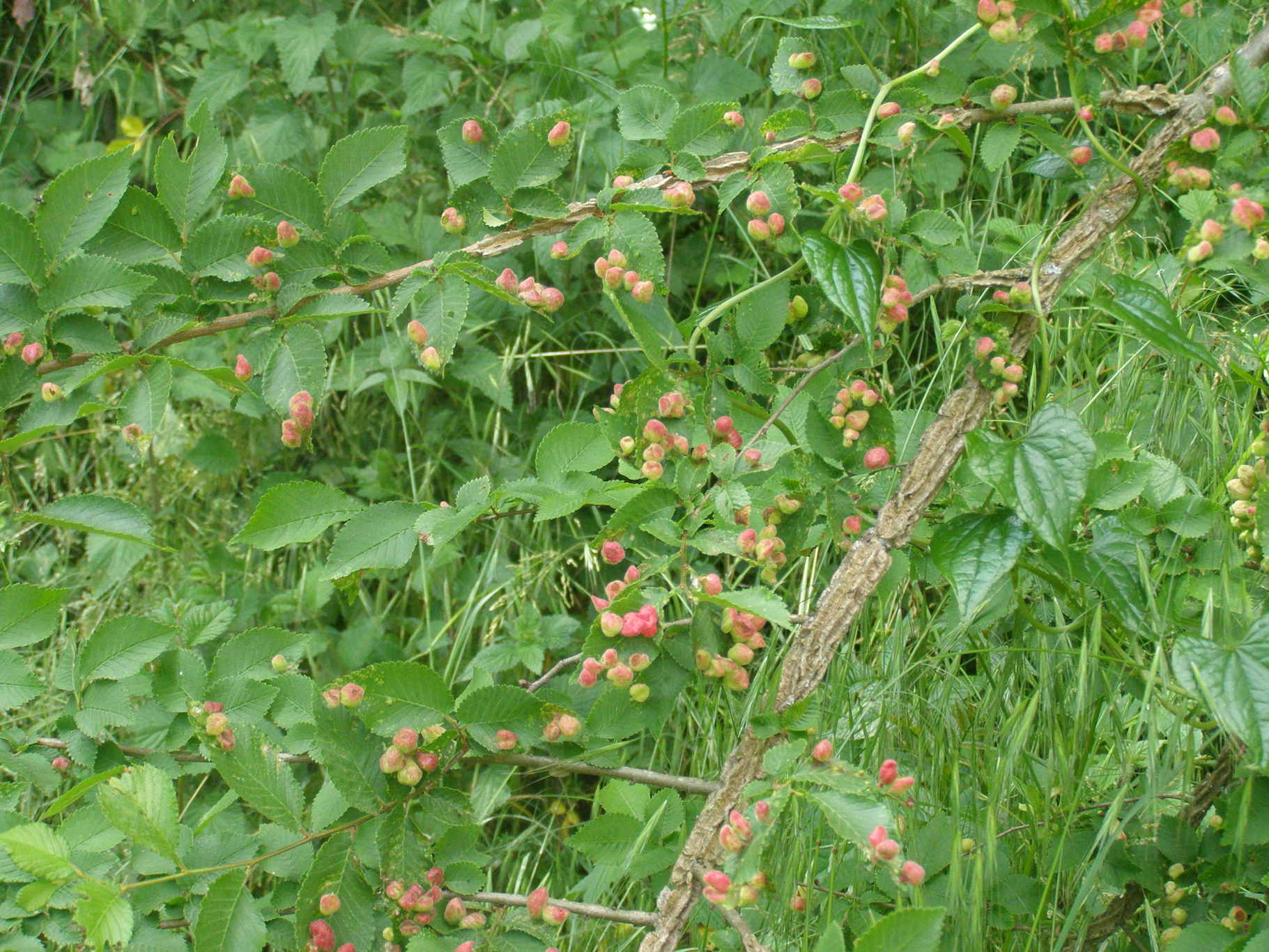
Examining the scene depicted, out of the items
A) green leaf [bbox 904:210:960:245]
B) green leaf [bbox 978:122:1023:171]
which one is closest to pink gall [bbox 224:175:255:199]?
green leaf [bbox 904:210:960:245]

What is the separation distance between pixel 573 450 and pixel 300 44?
130 centimetres

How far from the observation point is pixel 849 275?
2.69 feet

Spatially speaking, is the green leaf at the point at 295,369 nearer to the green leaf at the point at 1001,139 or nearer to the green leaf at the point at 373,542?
the green leaf at the point at 373,542

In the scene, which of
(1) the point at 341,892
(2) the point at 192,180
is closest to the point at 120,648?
(1) the point at 341,892

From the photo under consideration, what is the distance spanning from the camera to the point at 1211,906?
3.11ft

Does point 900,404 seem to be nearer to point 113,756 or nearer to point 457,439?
point 457,439

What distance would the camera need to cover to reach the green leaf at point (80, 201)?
0.90m

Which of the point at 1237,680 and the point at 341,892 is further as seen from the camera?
the point at 341,892

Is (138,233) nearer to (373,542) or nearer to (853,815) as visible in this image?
(373,542)

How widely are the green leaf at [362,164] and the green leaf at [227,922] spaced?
1.88 ft

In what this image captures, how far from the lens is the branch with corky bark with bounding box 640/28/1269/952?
84 cm

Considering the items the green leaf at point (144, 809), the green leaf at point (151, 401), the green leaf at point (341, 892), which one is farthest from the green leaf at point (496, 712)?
the green leaf at point (151, 401)

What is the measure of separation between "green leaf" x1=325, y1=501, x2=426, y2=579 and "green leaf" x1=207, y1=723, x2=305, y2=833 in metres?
0.16

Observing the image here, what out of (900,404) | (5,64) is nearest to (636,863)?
(900,404)
